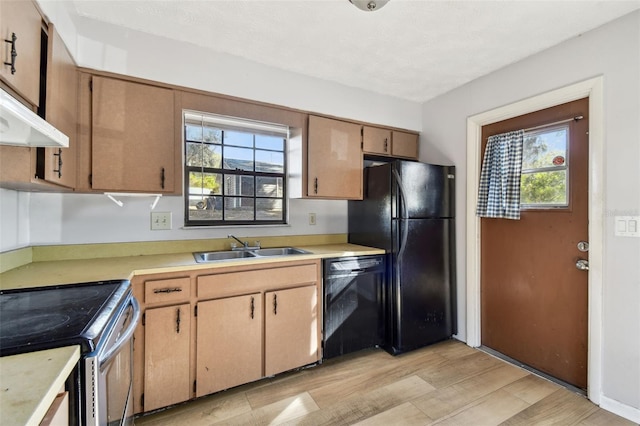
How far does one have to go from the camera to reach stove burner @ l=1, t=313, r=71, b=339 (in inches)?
32.2

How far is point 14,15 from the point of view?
1.05 metres

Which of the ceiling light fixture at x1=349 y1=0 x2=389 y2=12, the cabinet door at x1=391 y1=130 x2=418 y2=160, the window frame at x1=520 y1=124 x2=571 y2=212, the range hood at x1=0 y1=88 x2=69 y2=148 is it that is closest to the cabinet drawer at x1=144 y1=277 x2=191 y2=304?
the range hood at x1=0 y1=88 x2=69 y2=148

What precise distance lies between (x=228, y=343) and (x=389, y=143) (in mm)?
2272

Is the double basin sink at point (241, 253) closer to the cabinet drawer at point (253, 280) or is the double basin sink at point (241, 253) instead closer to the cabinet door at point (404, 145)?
the cabinet drawer at point (253, 280)

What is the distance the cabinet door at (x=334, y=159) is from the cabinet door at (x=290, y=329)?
0.87 metres

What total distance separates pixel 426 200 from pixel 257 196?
1.52 m

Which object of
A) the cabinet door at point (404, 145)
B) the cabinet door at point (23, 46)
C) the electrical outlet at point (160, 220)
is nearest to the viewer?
the cabinet door at point (23, 46)

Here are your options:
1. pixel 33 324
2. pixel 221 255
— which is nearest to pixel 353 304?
pixel 221 255

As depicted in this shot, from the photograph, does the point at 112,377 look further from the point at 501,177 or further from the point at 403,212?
the point at 501,177

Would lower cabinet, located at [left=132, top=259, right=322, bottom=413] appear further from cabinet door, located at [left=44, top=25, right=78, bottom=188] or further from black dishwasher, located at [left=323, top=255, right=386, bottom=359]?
cabinet door, located at [left=44, top=25, right=78, bottom=188]

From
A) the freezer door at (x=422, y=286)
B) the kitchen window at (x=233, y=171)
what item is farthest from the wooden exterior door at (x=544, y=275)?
the kitchen window at (x=233, y=171)

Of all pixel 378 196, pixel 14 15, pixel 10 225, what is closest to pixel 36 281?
pixel 10 225

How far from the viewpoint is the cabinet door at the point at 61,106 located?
133 centimetres

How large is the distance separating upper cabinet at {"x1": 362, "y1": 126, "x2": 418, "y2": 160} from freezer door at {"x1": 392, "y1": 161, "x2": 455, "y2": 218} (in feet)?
1.48
